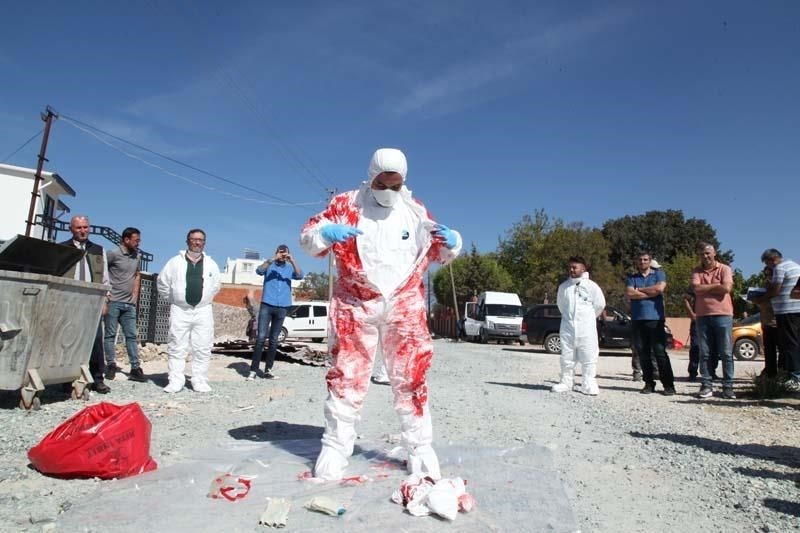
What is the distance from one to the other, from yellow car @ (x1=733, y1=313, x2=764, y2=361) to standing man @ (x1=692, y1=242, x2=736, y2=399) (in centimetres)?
903

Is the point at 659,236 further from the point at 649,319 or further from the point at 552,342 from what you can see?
the point at 649,319

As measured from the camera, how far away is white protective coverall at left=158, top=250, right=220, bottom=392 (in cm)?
655

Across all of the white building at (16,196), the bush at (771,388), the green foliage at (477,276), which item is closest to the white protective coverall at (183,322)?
the bush at (771,388)

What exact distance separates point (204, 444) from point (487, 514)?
239 centimetres

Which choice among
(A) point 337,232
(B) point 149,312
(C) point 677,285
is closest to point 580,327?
(A) point 337,232

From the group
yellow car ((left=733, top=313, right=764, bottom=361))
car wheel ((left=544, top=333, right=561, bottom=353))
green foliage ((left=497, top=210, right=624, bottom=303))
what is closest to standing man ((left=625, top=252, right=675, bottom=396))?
yellow car ((left=733, top=313, right=764, bottom=361))

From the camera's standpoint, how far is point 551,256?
3572cm

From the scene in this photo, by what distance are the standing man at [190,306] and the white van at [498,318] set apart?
16976 mm

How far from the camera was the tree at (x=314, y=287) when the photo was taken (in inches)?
2072

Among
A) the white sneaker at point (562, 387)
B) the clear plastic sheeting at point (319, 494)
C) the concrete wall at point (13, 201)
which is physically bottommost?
the clear plastic sheeting at point (319, 494)

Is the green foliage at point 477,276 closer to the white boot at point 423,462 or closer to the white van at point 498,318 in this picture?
the white van at point 498,318

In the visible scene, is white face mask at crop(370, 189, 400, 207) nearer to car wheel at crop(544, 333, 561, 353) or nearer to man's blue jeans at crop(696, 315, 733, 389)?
man's blue jeans at crop(696, 315, 733, 389)

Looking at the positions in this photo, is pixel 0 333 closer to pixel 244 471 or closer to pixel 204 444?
pixel 204 444

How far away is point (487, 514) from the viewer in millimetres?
2742
